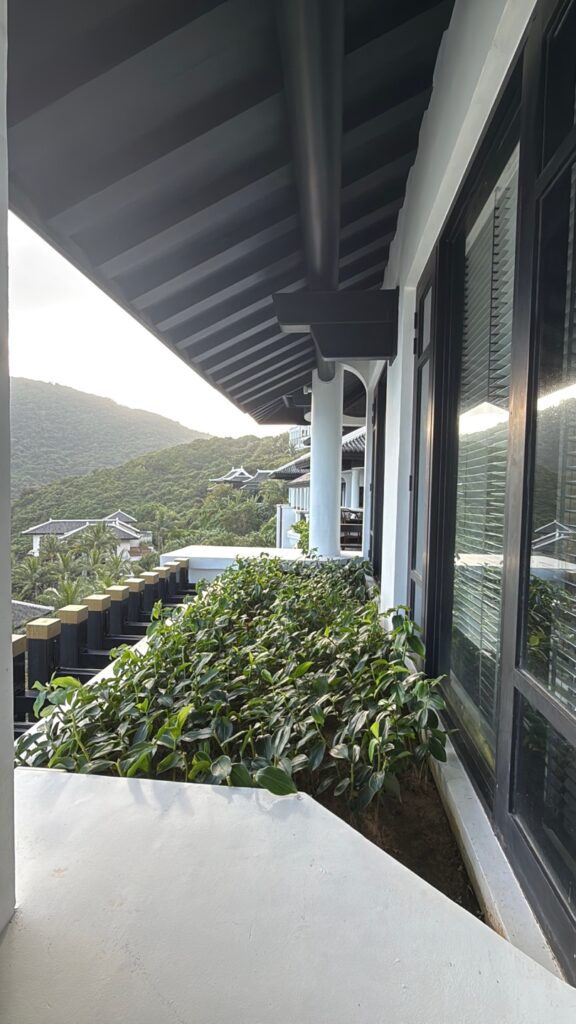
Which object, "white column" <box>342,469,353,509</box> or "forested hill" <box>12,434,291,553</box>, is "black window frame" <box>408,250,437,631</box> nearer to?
"white column" <box>342,469,353,509</box>

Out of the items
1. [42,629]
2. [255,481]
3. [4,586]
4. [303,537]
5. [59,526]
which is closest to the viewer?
[4,586]

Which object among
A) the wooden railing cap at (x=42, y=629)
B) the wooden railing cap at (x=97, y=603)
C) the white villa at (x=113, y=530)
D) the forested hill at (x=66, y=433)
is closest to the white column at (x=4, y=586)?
the wooden railing cap at (x=42, y=629)

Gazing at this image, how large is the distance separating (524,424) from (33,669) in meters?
3.23

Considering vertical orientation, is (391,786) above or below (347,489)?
below

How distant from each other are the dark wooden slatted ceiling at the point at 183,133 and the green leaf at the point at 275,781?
85.1 inches

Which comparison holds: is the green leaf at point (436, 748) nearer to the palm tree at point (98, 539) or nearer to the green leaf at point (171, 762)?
the green leaf at point (171, 762)

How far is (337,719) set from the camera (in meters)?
2.10

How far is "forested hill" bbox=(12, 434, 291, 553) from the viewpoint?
24.5 metres

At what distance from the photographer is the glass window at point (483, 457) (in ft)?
5.03

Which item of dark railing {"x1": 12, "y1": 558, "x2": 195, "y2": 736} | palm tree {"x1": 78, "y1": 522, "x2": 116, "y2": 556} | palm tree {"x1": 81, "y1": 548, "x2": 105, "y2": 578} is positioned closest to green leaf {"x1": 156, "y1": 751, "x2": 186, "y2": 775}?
dark railing {"x1": 12, "y1": 558, "x2": 195, "y2": 736}

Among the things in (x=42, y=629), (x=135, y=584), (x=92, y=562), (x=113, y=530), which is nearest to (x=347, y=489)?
(x=92, y=562)

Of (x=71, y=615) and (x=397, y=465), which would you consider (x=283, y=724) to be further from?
(x=71, y=615)

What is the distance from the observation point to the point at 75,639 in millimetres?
3471

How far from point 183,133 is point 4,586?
1.92m
